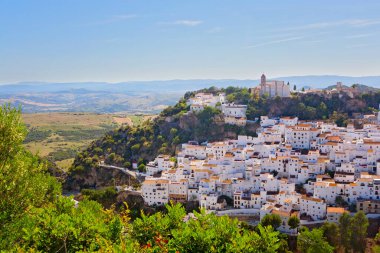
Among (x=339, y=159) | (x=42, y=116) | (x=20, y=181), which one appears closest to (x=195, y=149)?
(x=339, y=159)

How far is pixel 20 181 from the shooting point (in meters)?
11.6

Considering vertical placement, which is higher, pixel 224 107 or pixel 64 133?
pixel 224 107

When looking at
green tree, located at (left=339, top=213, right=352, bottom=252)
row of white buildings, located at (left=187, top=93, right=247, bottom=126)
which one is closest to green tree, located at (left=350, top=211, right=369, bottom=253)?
green tree, located at (left=339, top=213, right=352, bottom=252)

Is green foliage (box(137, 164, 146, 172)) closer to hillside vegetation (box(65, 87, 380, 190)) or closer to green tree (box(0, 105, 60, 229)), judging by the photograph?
hillside vegetation (box(65, 87, 380, 190))

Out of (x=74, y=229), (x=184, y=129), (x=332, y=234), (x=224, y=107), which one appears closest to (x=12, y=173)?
(x=74, y=229)

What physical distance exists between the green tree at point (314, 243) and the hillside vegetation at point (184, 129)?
26.9 m

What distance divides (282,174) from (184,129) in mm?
22084

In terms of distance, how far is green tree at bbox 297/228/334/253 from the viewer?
26148mm

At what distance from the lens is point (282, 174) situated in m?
39.9

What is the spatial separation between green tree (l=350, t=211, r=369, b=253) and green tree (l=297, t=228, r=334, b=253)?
11.2ft

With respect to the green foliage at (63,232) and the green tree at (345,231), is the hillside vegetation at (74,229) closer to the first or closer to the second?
the green foliage at (63,232)

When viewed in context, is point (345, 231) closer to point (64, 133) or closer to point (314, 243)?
point (314, 243)

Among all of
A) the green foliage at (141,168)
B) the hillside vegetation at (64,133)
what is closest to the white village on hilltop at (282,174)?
the green foliage at (141,168)

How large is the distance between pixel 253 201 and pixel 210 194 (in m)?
4.25
